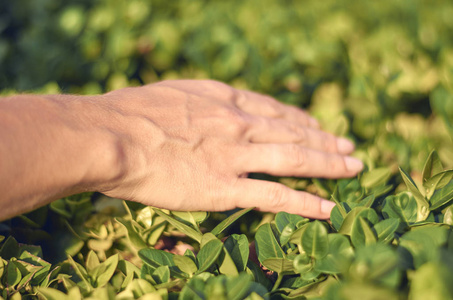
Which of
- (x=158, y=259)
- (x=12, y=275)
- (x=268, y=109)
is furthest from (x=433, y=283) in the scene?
(x=268, y=109)

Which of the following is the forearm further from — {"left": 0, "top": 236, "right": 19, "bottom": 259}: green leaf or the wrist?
{"left": 0, "top": 236, "right": 19, "bottom": 259}: green leaf

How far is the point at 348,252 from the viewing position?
976mm

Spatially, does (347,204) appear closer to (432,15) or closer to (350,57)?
(350,57)

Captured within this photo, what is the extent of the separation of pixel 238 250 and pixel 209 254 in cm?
10

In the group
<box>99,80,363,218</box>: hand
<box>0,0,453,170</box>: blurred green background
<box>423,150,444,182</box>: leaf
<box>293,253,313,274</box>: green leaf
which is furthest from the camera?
<box>0,0,453,170</box>: blurred green background

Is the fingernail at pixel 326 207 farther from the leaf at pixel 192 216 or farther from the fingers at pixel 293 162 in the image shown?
the leaf at pixel 192 216

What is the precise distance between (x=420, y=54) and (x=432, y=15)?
2.58 feet

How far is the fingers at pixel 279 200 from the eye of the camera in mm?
1468

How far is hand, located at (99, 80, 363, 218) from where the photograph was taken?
1368mm

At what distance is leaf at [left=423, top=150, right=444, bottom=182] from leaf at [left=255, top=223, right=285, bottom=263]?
1.74ft

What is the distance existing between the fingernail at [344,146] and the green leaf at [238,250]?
2.86 feet

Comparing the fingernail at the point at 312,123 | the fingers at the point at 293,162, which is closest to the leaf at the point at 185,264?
the fingers at the point at 293,162

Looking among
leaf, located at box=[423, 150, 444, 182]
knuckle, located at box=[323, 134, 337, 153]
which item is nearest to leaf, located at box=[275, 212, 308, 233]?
leaf, located at box=[423, 150, 444, 182]

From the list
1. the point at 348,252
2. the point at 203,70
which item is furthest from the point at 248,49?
the point at 348,252
